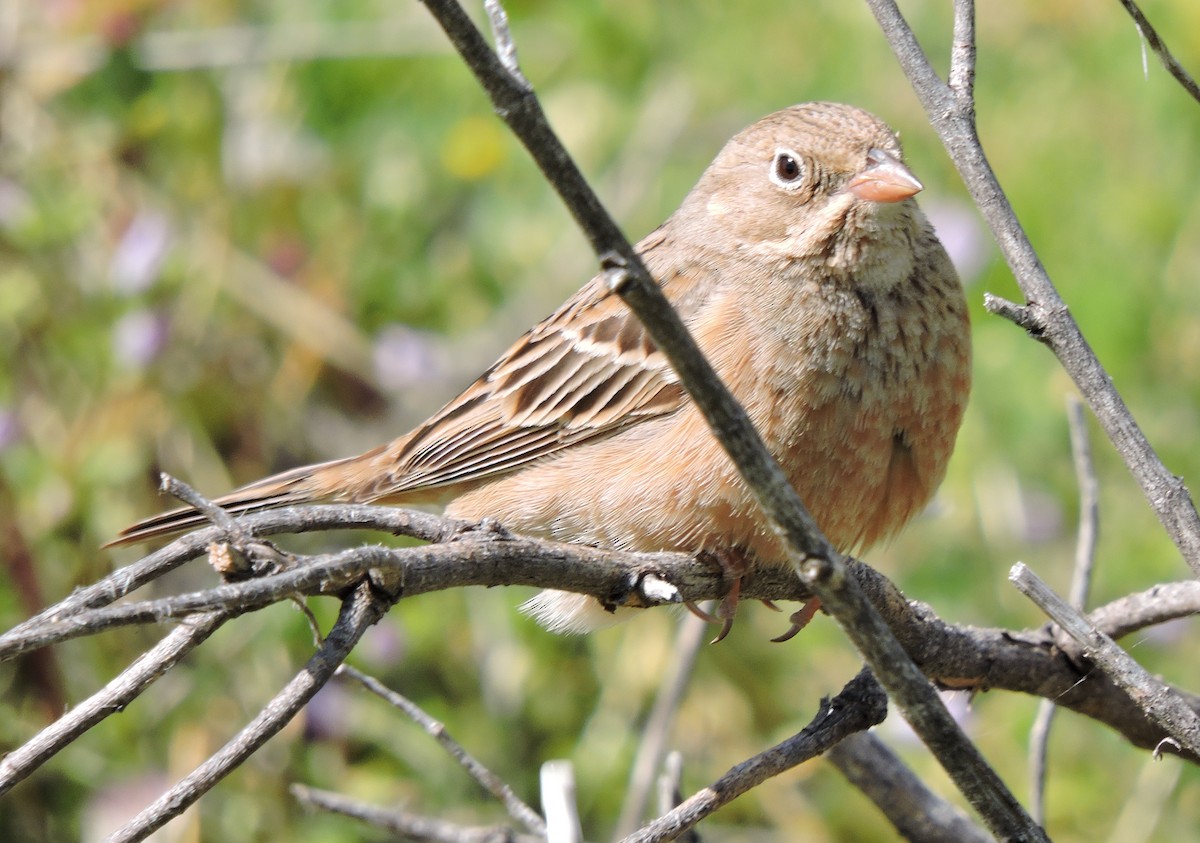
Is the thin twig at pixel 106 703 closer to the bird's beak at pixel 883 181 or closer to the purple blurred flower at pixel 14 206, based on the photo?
the bird's beak at pixel 883 181

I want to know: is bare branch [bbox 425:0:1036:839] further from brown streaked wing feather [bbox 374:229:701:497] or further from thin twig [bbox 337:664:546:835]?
brown streaked wing feather [bbox 374:229:701:497]

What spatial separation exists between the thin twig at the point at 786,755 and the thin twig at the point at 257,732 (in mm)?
529

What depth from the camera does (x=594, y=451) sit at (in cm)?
356

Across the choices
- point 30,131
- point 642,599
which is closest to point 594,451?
point 642,599

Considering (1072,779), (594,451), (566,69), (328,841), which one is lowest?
(1072,779)

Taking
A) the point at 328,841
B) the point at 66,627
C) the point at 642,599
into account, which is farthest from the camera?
the point at 328,841

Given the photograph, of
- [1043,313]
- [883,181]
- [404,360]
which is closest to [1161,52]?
[1043,313]

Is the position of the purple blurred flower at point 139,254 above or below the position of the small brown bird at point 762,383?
above

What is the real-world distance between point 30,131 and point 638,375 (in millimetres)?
2977

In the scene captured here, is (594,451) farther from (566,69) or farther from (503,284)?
(566,69)

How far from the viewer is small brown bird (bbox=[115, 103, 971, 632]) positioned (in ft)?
10.0

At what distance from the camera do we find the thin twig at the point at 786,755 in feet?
6.80

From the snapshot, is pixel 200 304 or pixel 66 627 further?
pixel 200 304

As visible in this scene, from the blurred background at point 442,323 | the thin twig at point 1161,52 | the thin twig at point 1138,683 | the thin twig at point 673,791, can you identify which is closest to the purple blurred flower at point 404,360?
the blurred background at point 442,323
